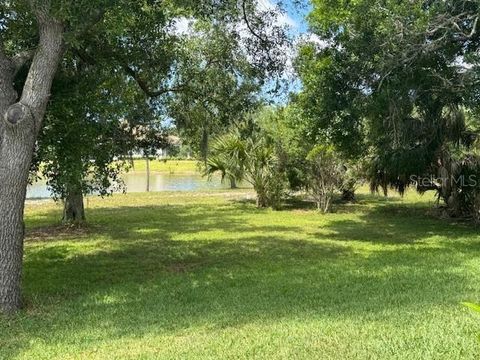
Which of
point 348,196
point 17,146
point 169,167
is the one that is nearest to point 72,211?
point 17,146

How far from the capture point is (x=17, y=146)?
6.69m

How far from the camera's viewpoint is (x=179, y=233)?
14227mm

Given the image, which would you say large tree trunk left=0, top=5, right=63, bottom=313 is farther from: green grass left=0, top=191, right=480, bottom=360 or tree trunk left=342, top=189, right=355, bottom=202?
tree trunk left=342, top=189, right=355, bottom=202

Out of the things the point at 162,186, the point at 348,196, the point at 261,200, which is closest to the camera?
the point at 261,200

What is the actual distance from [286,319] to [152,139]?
36.3ft

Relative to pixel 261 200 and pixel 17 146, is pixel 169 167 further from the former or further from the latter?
pixel 17 146

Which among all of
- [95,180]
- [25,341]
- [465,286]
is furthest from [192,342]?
[95,180]

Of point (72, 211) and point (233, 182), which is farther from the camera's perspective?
point (233, 182)

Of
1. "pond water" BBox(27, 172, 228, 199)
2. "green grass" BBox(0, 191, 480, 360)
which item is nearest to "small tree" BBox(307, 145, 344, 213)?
"green grass" BBox(0, 191, 480, 360)

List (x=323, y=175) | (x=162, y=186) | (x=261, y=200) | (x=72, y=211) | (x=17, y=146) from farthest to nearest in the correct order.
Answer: (x=162, y=186), (x=261, y=200), (x=323, y=175), (x=72, y=211), (x=17, y=146)

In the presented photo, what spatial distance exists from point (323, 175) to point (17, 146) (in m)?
13.9

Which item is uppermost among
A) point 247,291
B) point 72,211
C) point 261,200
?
point 261,200

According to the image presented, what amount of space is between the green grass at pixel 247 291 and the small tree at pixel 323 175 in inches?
119

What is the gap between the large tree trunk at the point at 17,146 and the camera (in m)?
6.63
